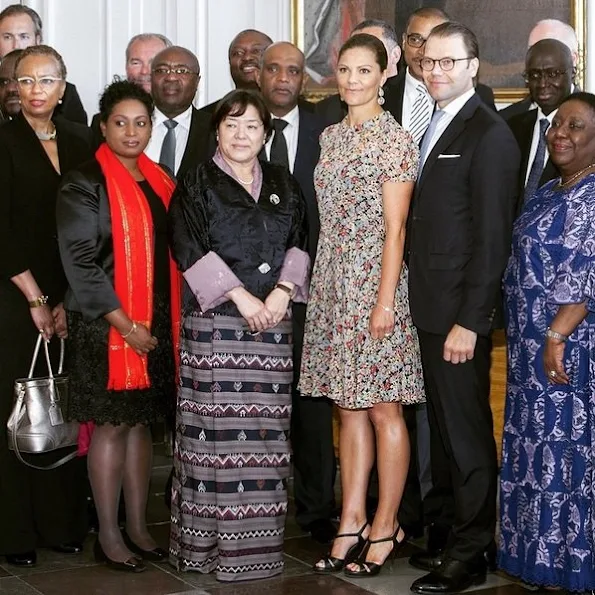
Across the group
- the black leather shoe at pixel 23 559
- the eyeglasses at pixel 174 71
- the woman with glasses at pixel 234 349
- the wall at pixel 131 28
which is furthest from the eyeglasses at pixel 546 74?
the black leather shoe at pixel 23 559

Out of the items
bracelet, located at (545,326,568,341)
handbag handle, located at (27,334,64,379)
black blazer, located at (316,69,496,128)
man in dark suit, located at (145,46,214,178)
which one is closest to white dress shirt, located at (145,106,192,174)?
man in dark suit, located at (145,46,214,178)

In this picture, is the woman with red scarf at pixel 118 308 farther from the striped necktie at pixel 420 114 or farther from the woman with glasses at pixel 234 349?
the striped necktie at pixel 420 114

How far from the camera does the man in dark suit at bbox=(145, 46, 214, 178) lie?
5.50 meters

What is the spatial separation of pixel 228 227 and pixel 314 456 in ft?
3.92

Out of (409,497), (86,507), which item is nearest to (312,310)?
(409,497)

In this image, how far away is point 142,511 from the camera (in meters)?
4.86

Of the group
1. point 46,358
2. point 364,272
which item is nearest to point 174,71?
point 46,358

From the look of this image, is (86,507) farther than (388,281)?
Yes

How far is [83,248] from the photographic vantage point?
4.60 metres

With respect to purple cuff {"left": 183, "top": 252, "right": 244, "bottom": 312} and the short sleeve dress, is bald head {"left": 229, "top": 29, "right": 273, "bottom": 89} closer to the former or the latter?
the short sleeve dress

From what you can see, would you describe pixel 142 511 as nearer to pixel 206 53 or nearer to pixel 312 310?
pixel 312 310

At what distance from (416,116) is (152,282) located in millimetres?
1309

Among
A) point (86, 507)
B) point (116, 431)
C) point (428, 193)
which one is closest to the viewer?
point (428, 193)

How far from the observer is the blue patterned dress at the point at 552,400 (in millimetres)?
4145
